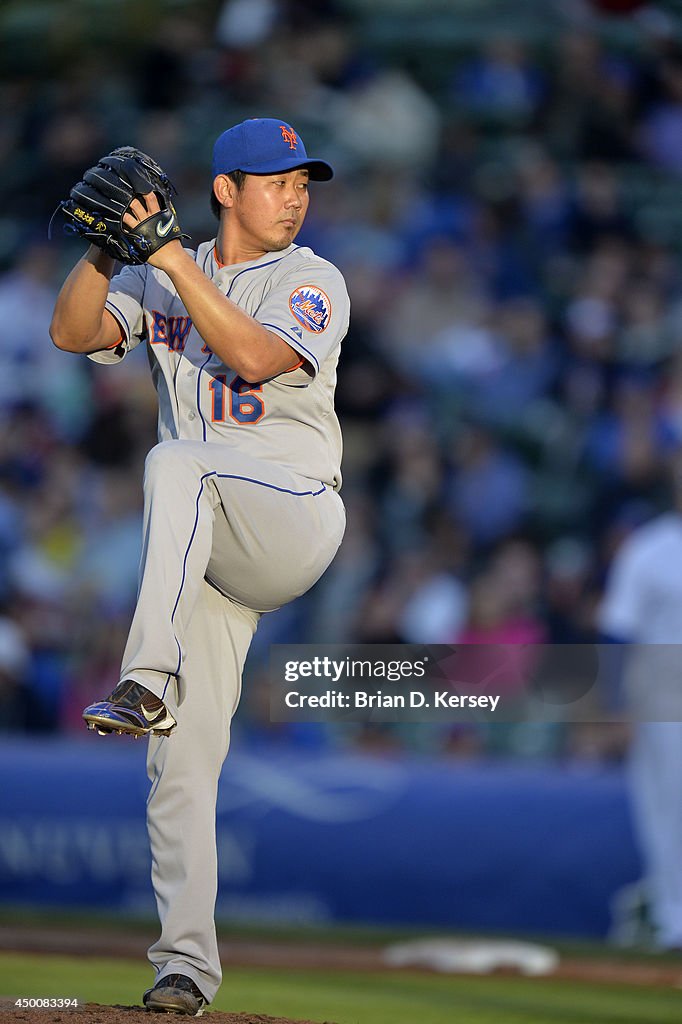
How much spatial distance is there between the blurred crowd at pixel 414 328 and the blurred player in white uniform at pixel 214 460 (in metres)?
4.17

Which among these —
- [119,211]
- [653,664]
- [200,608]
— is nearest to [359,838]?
[653,664]

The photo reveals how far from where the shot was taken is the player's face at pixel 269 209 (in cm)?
328

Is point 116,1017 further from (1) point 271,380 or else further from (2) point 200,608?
(1) point 271,380

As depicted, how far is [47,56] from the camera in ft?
33.8

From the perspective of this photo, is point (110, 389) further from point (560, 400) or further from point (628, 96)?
point (628, 96)

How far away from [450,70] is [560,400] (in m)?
2.71

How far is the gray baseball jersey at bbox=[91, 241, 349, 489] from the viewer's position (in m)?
3.13

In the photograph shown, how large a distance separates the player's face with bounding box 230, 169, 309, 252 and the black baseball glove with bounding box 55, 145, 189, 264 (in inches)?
13.1

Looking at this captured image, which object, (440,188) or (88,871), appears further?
(440,188)

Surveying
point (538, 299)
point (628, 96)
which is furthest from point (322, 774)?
point (628, 96)

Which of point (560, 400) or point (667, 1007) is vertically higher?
point (560, 400)

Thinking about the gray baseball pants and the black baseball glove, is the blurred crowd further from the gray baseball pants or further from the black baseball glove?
the black baseball glove

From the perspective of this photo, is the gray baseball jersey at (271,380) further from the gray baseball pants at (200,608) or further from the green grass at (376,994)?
the green grass at (376,994)

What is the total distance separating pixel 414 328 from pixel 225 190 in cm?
540
